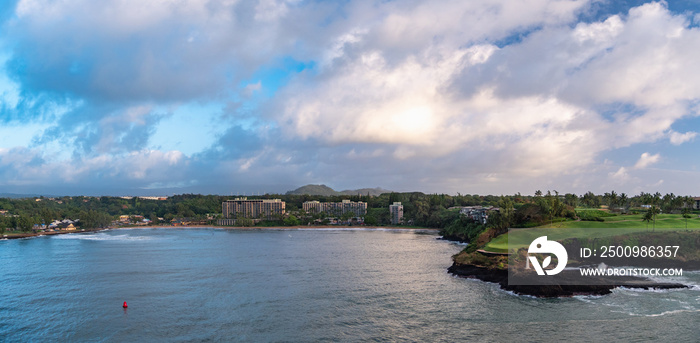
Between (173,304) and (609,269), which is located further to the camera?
(609,269)

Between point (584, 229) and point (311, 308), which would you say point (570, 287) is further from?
point (584, 229)

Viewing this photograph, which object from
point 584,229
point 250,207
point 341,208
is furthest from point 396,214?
point 584,229

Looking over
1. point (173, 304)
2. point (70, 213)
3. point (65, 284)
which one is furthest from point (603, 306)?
point (70, 213)

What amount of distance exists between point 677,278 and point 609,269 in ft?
16.7

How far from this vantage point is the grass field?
45656 millimetres

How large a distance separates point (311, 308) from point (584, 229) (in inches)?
1436

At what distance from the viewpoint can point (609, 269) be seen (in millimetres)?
40438

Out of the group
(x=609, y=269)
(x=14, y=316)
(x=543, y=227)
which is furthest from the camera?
(x=543, y=227)

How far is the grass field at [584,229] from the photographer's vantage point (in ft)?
150

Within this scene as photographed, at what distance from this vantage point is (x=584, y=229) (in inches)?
1965

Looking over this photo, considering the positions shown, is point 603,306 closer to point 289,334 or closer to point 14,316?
point 289,334

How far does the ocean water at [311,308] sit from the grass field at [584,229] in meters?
7.83

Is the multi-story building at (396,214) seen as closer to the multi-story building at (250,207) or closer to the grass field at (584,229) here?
the multi-story building at (250,207)

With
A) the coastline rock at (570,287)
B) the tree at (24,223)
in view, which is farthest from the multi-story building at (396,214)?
the tree at (24,223)
